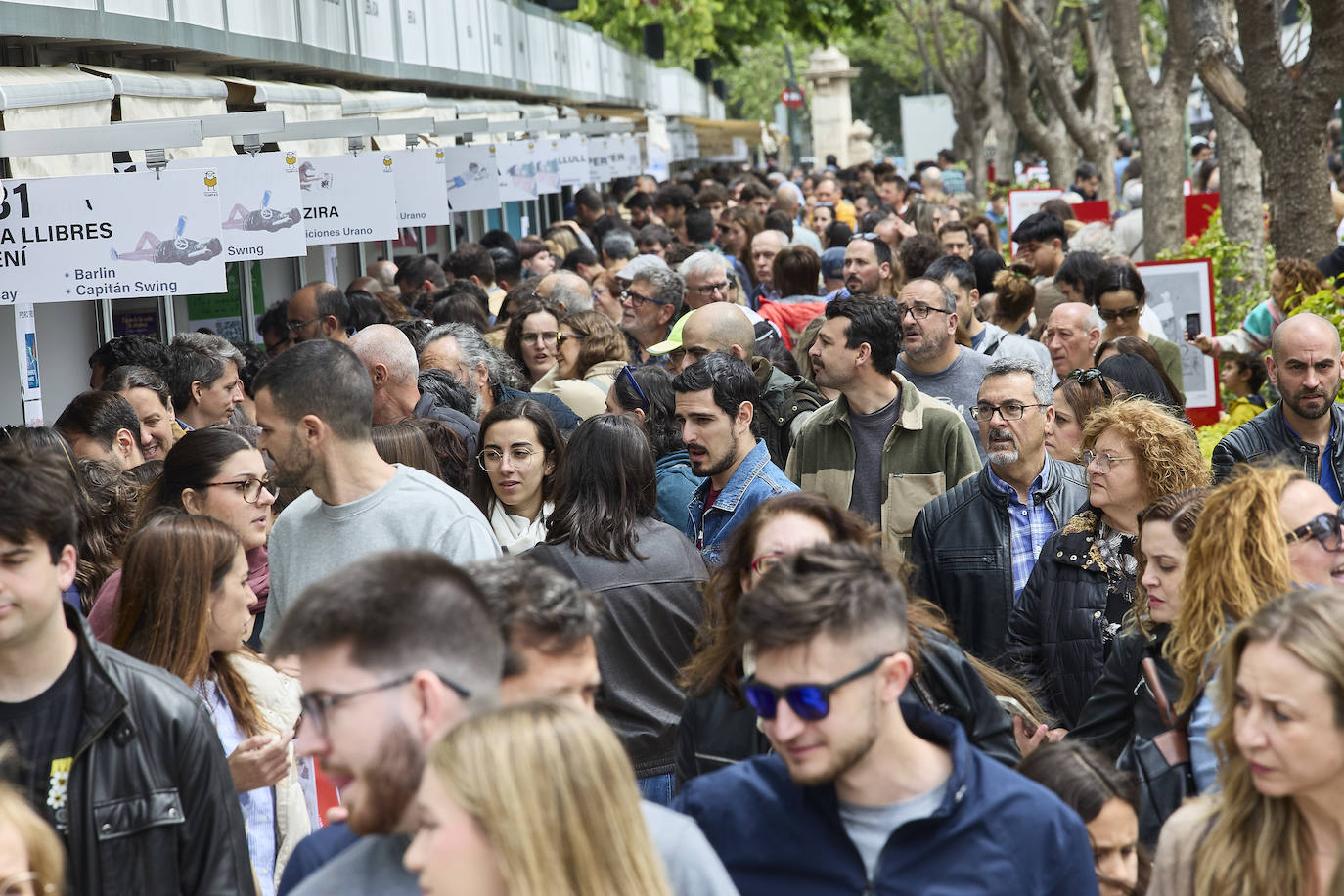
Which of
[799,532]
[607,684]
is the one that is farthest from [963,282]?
[799,532]

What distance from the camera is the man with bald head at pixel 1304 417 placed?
21.5 ft

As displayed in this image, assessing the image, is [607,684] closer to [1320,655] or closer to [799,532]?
[799,532]

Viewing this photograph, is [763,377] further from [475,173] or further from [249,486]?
[475,173]

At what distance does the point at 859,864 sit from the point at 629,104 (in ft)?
126

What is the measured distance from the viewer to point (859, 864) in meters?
3.01

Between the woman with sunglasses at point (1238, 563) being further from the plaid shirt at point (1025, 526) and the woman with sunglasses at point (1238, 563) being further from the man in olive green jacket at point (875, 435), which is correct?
the man in olive green jacket at point (875, 435)

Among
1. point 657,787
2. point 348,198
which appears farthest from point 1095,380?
point 348,198

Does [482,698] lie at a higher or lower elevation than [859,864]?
higher

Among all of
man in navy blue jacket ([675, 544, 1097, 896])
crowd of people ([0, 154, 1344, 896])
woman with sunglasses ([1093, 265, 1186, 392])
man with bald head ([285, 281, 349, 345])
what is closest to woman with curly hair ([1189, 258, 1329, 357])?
woman with sunglasses ([1093, 265, 1186, 392])

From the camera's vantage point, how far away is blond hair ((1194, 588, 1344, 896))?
3.03m

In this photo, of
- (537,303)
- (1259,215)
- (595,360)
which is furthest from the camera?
(1259,215)

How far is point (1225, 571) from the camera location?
4051mm

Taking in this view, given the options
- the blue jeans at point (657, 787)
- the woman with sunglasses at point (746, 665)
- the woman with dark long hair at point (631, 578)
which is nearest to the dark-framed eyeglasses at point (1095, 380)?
the woman with dark long hair at point (631, 578)

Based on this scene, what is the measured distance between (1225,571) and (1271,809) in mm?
1047
